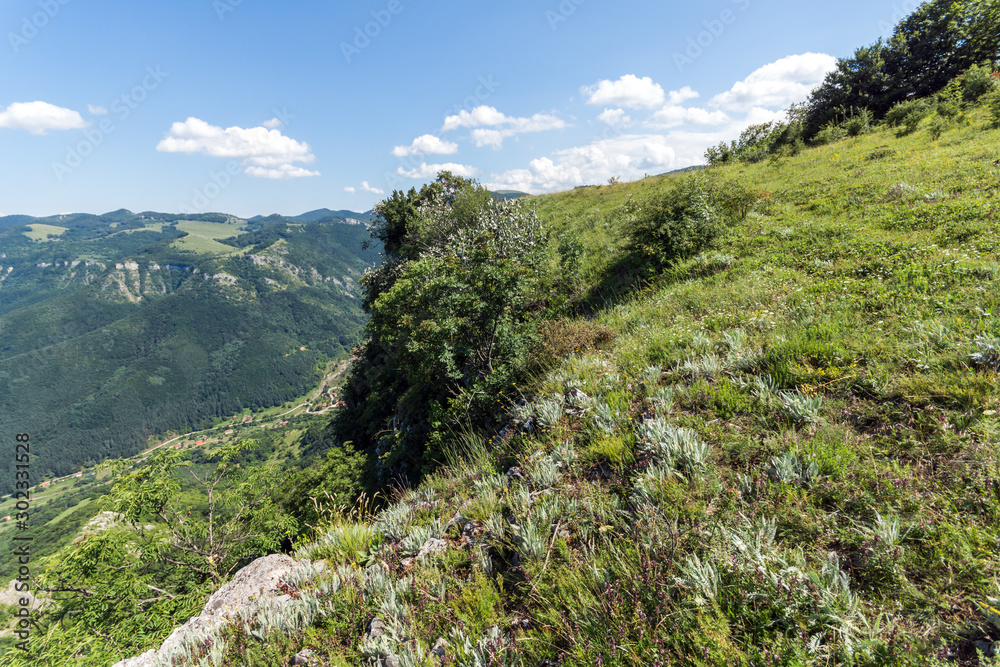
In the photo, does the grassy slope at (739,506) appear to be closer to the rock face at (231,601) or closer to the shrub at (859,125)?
the rock face at (231,601)

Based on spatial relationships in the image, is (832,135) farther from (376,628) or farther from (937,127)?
(376,628)

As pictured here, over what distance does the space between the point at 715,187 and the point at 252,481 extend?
21234 mm

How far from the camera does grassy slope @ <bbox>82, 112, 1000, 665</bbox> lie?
7.05 ft

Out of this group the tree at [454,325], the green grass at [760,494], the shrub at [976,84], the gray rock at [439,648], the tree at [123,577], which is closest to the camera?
the green grass at [760,494]

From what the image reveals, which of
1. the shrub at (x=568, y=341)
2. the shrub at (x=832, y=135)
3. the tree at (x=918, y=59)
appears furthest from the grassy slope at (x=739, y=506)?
the tree at (x=918, y=59)

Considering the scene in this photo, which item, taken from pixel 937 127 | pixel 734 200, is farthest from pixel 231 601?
pixel 937 127

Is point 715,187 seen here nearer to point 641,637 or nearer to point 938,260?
point 938,260

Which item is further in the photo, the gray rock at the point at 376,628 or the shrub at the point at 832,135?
the shrub at the point at 832,135

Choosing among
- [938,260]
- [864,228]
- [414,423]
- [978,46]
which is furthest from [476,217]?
[978,46]

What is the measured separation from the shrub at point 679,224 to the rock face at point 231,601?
1098 cm

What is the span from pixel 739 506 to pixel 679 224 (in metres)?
9.62

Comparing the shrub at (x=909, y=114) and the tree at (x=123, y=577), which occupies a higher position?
the shrub at (x=909, y=114)

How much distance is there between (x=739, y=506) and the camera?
294 cm

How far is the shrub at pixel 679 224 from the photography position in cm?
1052
